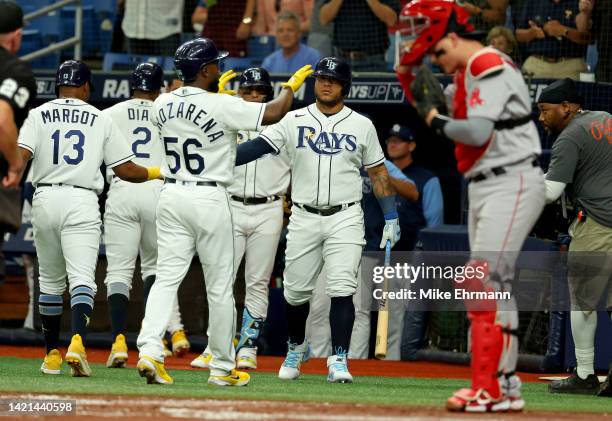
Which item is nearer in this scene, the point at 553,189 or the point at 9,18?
the point at 9,18

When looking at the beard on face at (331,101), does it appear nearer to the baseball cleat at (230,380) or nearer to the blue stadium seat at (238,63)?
the baseball cleat at (230,380)

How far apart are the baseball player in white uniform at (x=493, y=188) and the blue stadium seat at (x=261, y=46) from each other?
7561 mm

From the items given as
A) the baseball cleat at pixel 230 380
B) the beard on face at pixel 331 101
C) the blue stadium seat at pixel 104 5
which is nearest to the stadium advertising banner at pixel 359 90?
the blue stadium seat at pixel 104 5

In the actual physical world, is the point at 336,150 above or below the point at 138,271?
above

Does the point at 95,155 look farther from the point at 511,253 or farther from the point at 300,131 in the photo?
the point at 511,253

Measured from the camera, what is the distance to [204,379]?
27.2ft

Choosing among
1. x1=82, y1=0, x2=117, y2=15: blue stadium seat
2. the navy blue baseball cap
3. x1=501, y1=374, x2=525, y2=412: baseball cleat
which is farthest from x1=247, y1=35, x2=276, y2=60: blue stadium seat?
x1=501, y1=374, x2=525, y2=412: baseball cleat

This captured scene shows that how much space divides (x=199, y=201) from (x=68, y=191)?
54.6 inches

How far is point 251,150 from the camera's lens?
812 cm

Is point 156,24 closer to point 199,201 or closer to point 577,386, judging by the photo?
point 199,201

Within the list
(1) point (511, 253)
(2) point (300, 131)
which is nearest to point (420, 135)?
(2) point (300, 131)

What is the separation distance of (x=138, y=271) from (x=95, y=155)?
365 cm

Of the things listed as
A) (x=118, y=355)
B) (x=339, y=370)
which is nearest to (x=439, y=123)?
(x=339, y=370)

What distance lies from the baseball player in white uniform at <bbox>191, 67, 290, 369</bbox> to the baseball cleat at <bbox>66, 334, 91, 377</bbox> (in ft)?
5.49
